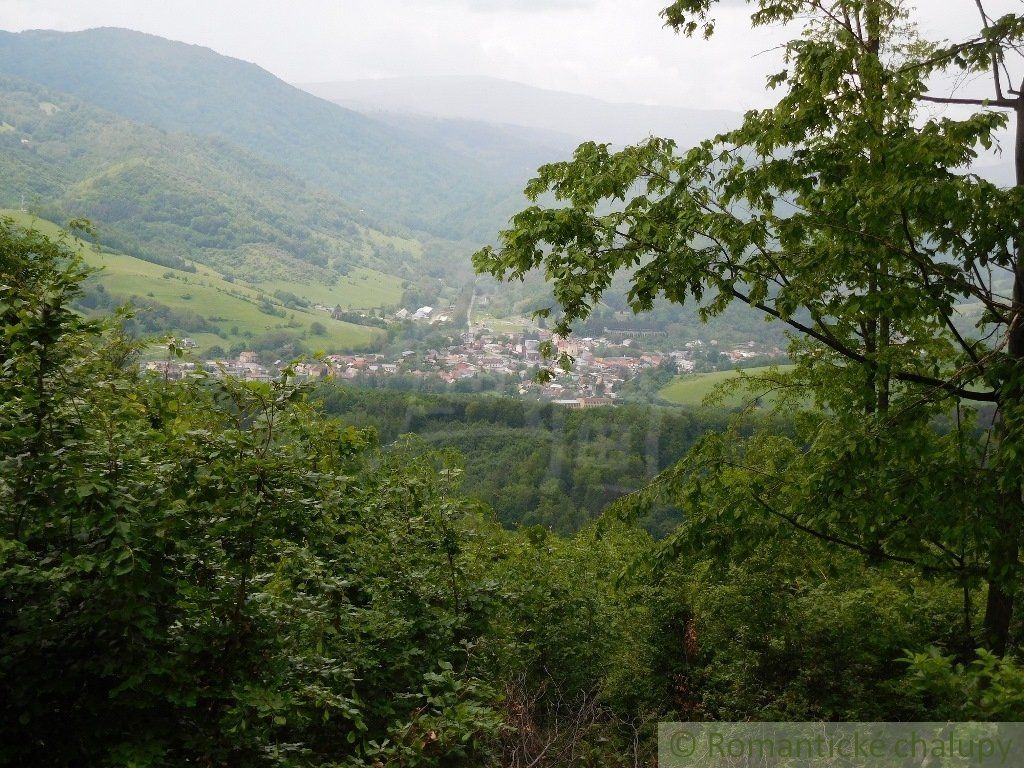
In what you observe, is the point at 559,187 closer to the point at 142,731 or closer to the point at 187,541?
the point at 187,541

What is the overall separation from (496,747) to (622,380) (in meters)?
48.3

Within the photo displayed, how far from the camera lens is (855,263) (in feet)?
19.5

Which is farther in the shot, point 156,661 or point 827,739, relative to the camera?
point 827,739

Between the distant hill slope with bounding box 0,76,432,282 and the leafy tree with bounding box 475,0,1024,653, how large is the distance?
104386 millimetres

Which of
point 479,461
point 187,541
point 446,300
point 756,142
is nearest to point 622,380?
point 479,461

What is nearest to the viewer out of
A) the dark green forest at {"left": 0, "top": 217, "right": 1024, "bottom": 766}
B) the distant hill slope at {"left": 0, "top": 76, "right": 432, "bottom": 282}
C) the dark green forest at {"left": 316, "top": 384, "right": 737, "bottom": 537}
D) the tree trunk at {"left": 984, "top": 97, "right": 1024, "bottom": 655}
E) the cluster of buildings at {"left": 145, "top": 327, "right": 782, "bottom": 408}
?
the dark green forest at {"left": 0, "top": 217, "right": 1024, "bottom": 766}

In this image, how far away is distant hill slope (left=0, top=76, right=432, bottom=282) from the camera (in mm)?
124188

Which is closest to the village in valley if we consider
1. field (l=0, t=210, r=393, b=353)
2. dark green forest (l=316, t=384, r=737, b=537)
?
dark green forest (l=316, t=384, r=737, b=537)

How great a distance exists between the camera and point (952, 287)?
5.66 meters

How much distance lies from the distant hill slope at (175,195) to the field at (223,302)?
948 cm

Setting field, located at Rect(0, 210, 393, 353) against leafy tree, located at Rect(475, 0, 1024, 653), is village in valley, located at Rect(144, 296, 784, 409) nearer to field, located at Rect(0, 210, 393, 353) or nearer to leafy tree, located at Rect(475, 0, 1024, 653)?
field, located at Rect(0, 210, 393, 353)

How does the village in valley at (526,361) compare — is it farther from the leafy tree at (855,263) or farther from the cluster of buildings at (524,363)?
the leafy tree at (855,263)

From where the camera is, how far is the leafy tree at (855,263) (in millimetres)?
5402

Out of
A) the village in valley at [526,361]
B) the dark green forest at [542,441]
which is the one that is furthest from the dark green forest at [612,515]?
the village in valley at [526,361]
